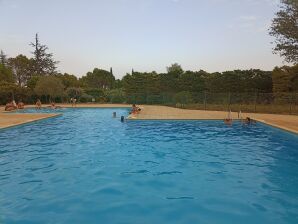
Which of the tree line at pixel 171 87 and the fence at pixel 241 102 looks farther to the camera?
the tree line at pixel 171 87

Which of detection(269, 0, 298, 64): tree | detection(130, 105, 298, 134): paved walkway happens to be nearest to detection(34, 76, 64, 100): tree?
detection(130, 105, 298, 134): paved walkway

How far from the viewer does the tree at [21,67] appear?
6650 cm

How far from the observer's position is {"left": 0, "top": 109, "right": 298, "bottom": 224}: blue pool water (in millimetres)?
6203

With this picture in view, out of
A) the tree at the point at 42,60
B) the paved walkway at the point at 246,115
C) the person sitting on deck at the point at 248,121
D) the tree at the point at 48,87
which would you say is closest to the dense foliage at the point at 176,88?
the tree at the point at 48,87

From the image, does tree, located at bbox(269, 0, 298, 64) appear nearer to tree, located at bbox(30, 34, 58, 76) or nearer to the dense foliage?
the dense foliage

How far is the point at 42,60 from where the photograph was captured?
2670 inches

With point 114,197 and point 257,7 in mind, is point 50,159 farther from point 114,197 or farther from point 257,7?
point 257,7

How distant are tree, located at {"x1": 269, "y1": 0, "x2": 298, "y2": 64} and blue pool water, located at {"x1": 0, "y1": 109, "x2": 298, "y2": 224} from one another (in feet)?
26.9

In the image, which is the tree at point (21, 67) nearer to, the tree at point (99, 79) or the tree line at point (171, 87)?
the tree line at point (171, 87)

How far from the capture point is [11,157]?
11.1 metres

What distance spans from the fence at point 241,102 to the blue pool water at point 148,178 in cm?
1305

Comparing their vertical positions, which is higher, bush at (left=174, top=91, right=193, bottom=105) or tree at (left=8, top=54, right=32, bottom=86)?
tree at (left=8, top=54, right=32, bottom=86)

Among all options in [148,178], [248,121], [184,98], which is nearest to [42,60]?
[184,98]

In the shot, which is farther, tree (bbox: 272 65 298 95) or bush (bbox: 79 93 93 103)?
bush (bbox: 79 93 93 103)
